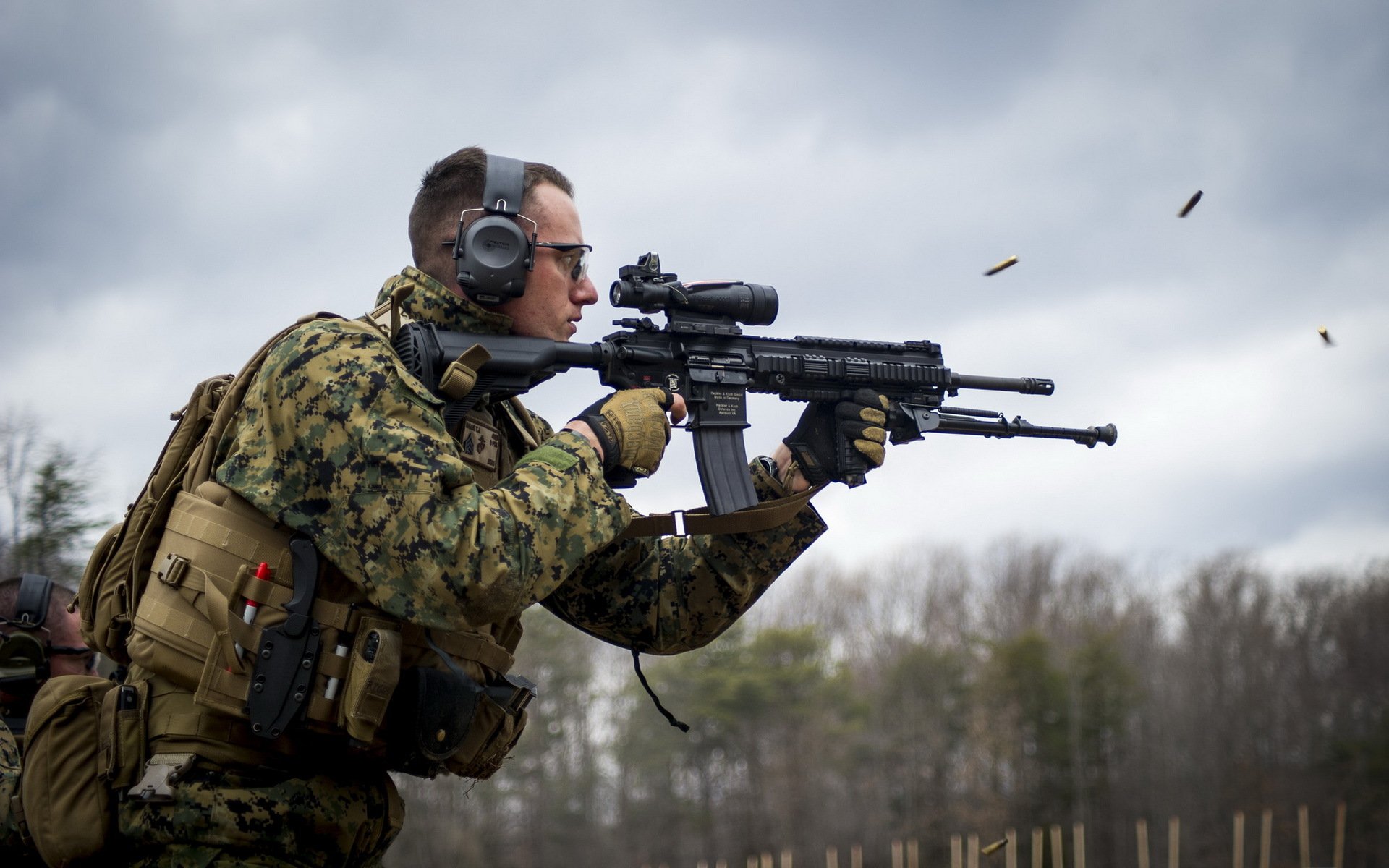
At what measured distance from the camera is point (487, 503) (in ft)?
11.6

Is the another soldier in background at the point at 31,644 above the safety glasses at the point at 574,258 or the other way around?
the other way around

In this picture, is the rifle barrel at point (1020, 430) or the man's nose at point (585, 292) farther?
the rifle barrel at point (1020, 430)

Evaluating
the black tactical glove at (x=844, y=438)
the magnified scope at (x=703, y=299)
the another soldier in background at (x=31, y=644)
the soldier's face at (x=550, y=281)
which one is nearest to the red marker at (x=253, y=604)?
the soldier's face at (x=550, y=281)

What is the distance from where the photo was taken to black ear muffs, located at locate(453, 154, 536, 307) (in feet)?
13.9

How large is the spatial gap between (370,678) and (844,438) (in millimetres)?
2543

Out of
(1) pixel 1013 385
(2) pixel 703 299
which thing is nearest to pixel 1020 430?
(1) pixel 1013 385

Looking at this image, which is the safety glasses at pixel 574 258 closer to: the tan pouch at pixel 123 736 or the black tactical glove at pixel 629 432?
the black tactical glove at pixel 629 432

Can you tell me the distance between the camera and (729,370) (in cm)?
540

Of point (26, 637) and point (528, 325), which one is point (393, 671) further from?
point (26, 637)

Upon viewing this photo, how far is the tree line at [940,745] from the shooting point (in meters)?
43.3

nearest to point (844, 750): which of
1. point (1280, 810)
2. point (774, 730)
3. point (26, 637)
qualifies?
point (774, 730)

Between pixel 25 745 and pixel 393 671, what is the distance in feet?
4.20

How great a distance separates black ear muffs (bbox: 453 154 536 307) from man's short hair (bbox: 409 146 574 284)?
6 cm

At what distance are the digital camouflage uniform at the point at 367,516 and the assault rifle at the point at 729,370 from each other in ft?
2.10
